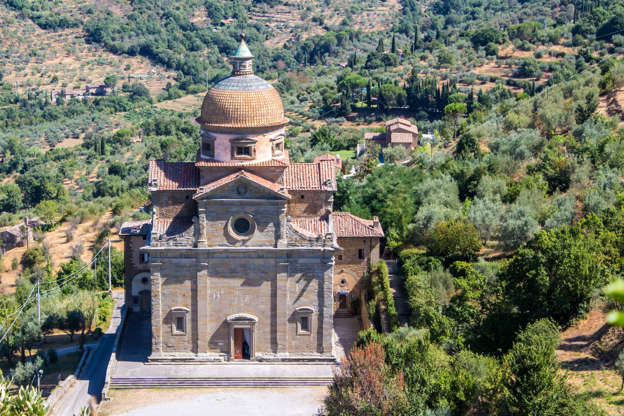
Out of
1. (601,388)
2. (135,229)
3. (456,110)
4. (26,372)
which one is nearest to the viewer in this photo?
(601,388)

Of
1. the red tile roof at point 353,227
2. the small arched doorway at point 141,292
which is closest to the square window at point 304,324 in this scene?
the red tile roof at point 353,227

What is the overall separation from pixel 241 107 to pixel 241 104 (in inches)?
5.0

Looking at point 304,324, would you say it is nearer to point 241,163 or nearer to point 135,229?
point 241,163

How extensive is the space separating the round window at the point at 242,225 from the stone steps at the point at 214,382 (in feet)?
20.0

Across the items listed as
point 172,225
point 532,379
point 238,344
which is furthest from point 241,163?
point 532,379

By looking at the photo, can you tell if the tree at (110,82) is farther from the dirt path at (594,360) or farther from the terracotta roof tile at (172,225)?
the dirt path at (594,360)

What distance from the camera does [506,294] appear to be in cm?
3120

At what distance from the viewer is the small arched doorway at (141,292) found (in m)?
38.5

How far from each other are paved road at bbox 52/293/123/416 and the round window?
8.96 m

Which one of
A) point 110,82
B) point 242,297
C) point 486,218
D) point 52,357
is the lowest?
point 52,357

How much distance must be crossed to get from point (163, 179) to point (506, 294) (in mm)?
15031

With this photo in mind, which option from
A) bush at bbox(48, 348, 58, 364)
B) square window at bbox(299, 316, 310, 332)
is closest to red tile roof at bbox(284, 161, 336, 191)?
square window at bbox(299, 316, 310, 332)

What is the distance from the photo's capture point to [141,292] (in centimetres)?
3872

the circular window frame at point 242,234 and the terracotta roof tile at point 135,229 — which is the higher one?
the circular window frame at point 242,234
